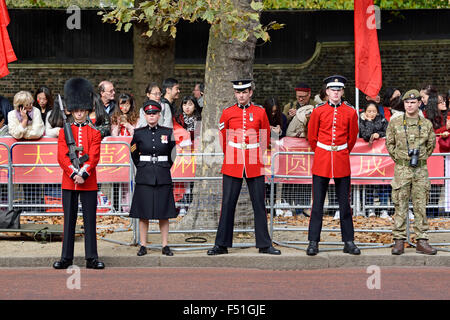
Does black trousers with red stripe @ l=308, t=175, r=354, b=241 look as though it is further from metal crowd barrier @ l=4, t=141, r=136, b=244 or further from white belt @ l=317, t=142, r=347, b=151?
metal crowd barrier @ l=4, t=141, r=136, b=244

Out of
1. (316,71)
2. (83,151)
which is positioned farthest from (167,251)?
(316,71)

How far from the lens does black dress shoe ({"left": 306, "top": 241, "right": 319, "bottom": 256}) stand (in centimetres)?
1046


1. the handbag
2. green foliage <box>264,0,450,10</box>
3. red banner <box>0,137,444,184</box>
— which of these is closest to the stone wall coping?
green foliage <box>264,0,450,10</box>

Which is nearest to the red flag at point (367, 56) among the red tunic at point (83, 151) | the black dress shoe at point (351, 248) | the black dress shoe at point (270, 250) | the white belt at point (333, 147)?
the white belt at point (333, 147)

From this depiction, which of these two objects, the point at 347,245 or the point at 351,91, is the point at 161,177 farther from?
the point at 351,91

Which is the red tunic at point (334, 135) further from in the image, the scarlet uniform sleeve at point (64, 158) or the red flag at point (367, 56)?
the red flag at point (367, 56)

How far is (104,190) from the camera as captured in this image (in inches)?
488

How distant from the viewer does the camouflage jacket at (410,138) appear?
425 inches

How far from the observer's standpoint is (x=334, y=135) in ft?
35.1

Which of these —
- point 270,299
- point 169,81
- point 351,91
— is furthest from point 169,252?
point 351,91

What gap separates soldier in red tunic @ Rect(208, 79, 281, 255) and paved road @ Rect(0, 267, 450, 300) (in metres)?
0.65

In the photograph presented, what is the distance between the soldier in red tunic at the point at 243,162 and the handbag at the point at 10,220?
271 cm

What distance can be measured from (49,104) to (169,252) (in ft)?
15.4

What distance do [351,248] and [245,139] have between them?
1834 millimetres
